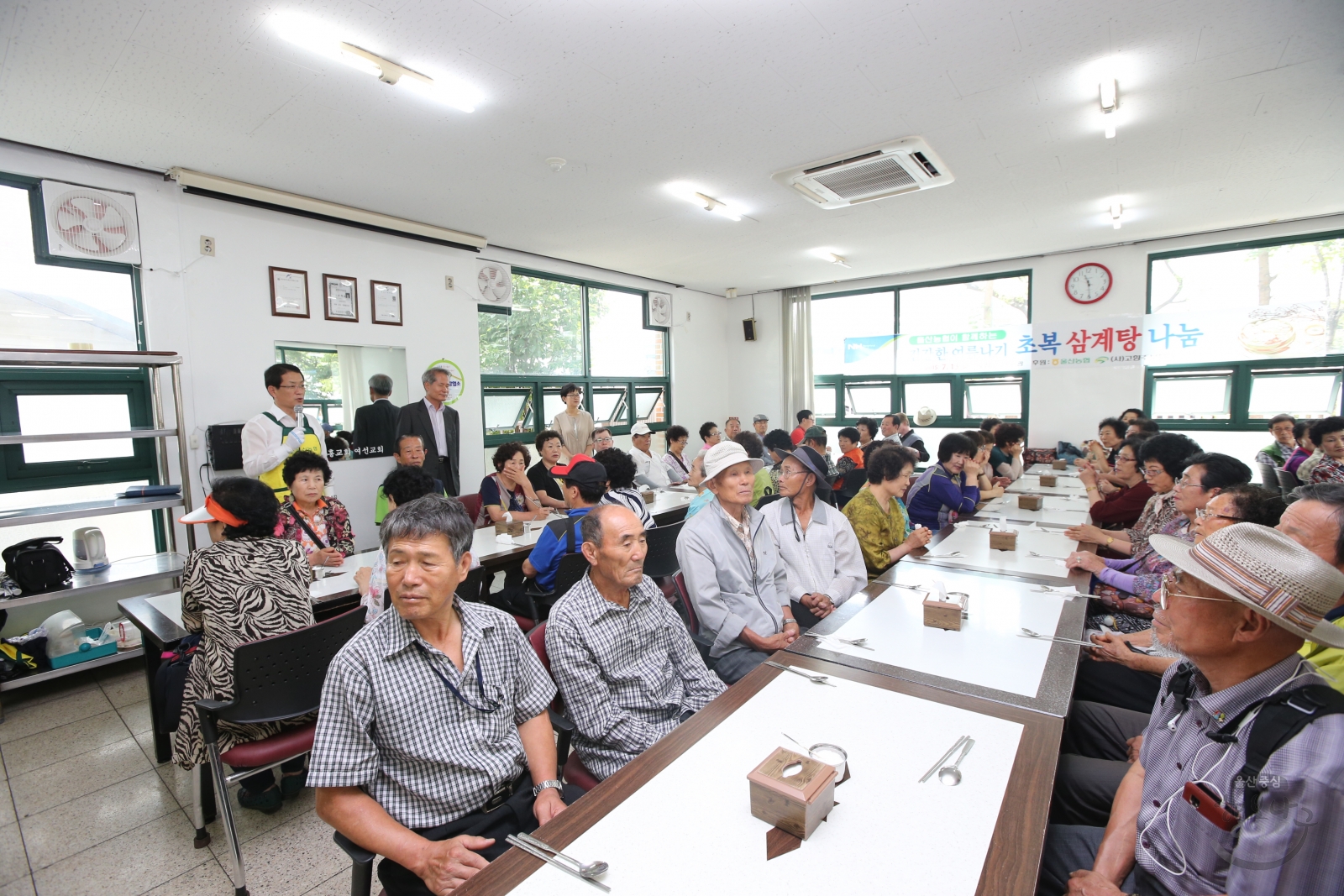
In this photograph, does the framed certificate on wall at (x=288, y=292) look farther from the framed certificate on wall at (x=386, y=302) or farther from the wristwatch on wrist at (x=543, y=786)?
the wristwatch on wrist at (x=543, y=786)

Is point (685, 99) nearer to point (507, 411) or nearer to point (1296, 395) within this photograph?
point (507, 411)

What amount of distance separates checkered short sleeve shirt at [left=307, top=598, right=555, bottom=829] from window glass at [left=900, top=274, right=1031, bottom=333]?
8184mm

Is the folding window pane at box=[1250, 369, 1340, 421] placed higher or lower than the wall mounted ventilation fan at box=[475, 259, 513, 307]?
lower

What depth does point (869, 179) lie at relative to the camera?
14.5 ft

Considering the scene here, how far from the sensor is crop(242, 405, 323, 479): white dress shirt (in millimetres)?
3816

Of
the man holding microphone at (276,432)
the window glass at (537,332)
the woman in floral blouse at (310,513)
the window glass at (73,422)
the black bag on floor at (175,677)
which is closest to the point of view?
the black bag on floor at (175,677)

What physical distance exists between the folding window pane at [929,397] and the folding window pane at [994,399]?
258mm

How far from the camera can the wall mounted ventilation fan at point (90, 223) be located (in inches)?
143

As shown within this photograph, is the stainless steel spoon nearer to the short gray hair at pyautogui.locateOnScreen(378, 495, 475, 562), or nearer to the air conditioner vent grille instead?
the short gray hair at pyautogui.locateOnScreen(378, 495, 475, 562)

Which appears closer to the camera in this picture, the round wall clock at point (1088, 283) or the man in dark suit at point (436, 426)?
the man in dark suit at point (436, 426)

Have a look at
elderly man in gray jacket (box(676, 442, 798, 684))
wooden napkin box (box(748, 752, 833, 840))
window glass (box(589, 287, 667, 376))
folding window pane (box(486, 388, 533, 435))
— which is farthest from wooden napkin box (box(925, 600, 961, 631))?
window glass (box(589, 287, 667, 376))

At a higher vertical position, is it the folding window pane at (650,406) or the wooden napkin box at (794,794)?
the folding window pane at (650,406)

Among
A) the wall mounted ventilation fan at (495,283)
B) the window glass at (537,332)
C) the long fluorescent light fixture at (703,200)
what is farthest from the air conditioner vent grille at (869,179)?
the window glass at (537,332)

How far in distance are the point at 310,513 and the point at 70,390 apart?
2294 mm
